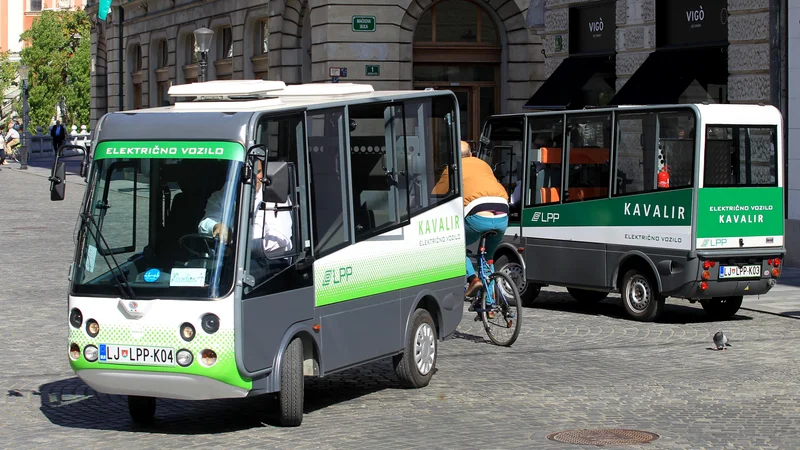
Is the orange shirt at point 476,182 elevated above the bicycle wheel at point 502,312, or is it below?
above

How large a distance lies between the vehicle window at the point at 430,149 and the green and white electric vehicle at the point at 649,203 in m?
3.74

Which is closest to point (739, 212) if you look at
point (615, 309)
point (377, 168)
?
point (615, 309)

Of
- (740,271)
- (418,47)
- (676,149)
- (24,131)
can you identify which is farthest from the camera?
(24,131)

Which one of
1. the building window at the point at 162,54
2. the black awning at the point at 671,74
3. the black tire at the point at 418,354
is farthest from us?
the building window at the point at 162,54

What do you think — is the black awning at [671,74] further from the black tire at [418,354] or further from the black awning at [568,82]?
the black tire at [418,354]

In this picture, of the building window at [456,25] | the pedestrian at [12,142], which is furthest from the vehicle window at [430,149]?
the pedestrian at [12,142]

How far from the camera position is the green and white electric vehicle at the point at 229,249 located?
8859mm

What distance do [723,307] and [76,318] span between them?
344 inches

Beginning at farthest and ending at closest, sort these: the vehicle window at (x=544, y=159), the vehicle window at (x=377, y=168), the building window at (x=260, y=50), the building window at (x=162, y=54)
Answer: the building window at (x=162, y=54)
the building window at (x=260, y=50)
the vehicle window at (x=544, y=159)
the vehicle window at (x=377, y=168)

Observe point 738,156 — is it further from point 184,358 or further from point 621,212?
point 184,358

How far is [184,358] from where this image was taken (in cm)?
884

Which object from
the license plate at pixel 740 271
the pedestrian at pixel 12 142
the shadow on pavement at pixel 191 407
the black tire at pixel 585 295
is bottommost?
the shadow on pavement at pixel 191 407

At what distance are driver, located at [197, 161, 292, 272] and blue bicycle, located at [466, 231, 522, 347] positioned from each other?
4065 millimetres

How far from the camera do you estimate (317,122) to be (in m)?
9.75
